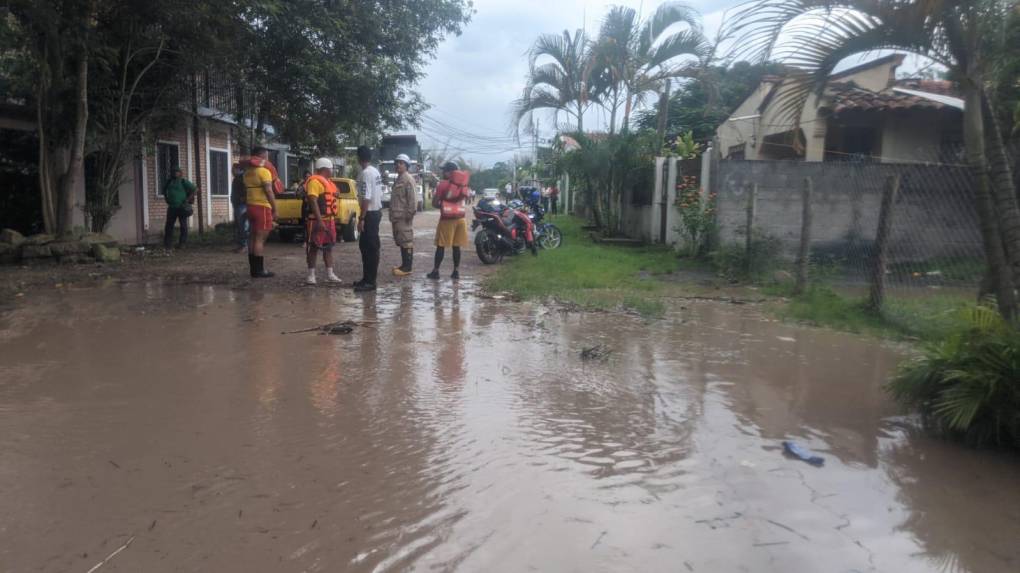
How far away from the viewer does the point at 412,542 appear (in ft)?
9.43

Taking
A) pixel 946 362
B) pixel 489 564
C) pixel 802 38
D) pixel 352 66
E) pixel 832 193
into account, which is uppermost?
pixel 352 66

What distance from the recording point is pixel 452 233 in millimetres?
9852

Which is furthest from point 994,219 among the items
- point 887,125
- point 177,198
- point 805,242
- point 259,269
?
point 177,198

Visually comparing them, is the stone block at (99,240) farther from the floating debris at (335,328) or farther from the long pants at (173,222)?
the floating debris at (335,328)

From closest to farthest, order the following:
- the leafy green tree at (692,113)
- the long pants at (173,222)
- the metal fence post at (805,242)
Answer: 1. the metal fence post at (805,242)
2. the long pants at (173,222)
3. the leafy green tree at (692,113)

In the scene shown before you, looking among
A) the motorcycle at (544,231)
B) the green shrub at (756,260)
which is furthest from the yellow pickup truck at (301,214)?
the green shrub at (756,260)

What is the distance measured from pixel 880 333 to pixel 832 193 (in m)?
5.38

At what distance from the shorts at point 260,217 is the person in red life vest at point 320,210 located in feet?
1.60

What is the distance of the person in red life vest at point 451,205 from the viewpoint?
9.62 metres

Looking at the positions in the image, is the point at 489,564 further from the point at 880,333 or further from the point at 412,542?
the point at 880,333

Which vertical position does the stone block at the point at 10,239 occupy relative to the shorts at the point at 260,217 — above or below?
below

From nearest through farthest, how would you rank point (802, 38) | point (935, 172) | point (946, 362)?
point (946, 362)
point (802, 38)
point (935, 172)

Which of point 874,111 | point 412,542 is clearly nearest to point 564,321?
point 412,542

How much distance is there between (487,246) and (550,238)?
3.42 meters
